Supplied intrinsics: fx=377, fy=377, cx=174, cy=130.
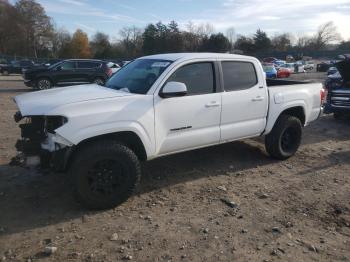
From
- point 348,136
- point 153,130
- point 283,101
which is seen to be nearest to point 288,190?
point 283,101

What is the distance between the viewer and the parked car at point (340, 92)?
1058cm

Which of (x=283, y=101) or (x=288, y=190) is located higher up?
(x=283, y=101)

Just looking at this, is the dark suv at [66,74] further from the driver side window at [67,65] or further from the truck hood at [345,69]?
the truck hood at [345,69]

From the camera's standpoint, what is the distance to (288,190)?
549 centimetres

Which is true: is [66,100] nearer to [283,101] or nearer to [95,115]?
[95,115]

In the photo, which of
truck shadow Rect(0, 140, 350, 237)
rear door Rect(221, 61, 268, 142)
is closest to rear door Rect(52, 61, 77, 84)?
truck shadow Rect(0, 140, 350, 237)

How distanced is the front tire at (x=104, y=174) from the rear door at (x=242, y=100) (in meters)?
1.74

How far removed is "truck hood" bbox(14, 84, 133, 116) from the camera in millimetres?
4247

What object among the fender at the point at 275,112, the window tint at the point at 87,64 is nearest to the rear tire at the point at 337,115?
the fender at the point at 275,112

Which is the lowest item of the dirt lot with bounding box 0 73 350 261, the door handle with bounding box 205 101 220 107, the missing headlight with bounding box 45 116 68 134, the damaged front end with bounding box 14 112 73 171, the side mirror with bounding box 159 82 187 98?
the dirt lot with bounding box 0 73 350 261

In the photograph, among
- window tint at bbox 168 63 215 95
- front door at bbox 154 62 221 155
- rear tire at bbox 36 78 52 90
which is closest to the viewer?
front door at bbox 154 62 221 155

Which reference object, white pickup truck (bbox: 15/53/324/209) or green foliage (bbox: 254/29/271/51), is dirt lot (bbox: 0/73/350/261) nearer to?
white pickup truck (bbox: 15/53/324/209)

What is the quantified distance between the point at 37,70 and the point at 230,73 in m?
15.1

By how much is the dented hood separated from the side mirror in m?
7.26
